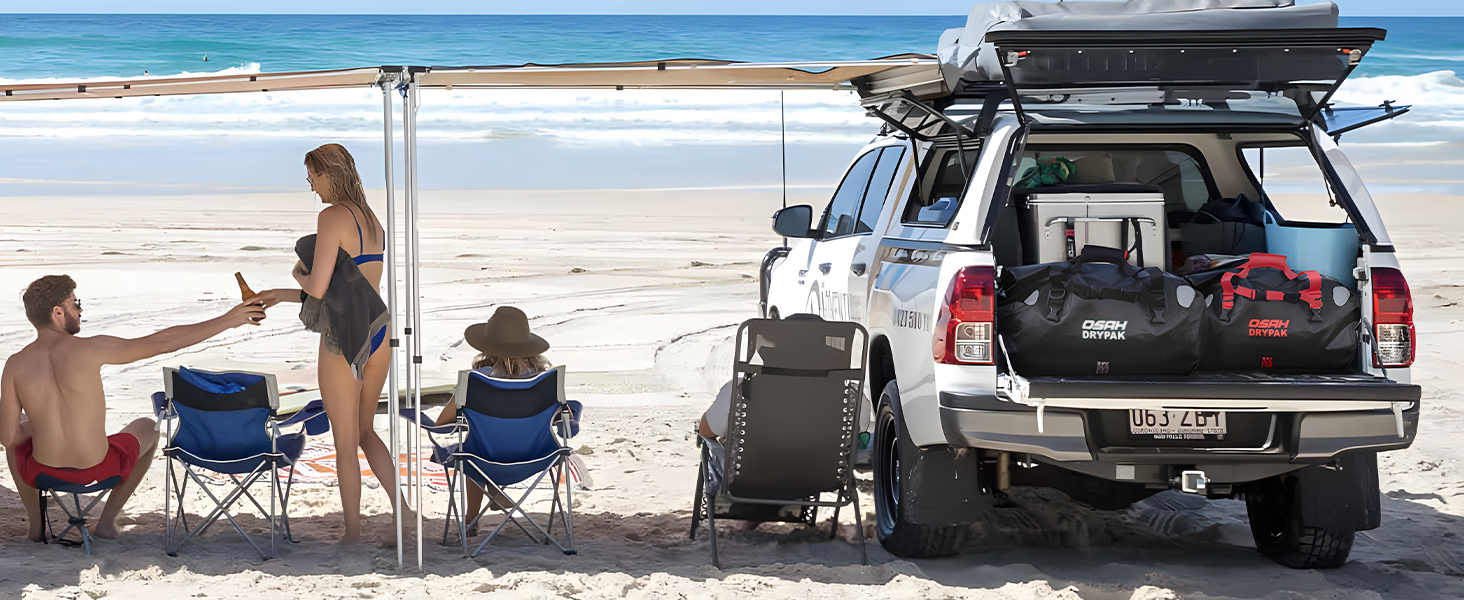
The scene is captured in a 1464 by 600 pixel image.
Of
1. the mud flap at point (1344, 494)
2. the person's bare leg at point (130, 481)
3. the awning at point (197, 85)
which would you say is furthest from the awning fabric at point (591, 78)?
the mud flap at point (1344, 494)

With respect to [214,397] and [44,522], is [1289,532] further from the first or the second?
[44,522]

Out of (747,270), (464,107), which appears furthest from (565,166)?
(747,270)

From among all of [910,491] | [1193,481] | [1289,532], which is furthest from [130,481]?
[1289,532]

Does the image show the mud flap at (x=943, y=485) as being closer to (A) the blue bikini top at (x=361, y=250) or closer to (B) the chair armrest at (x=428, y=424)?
(B) the chair armrest at (x=428, y=424)

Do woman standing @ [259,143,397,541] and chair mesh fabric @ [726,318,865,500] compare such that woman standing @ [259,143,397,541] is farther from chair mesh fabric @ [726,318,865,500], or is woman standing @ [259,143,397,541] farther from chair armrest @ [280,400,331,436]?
chair mesh fabric @ [726,318,865,500]

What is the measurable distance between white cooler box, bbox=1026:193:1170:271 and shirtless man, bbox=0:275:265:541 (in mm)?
3114

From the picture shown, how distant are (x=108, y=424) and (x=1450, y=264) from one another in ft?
53.5

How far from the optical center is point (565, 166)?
89.6 feet

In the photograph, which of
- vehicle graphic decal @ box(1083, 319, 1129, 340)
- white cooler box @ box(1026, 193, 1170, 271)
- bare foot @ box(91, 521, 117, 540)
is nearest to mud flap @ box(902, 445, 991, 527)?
vehicle graphic decal @ box(1083, 319, 1129, 340)

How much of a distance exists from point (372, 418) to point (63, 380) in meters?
1.18

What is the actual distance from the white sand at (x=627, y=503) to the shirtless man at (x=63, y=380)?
1.22 feet

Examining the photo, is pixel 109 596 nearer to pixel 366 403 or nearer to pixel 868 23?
pixel 366 403

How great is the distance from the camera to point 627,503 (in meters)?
6.16

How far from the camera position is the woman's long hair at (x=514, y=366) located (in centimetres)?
536
